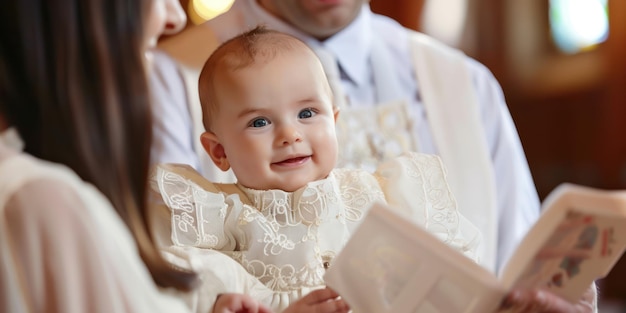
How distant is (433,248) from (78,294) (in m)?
0.25

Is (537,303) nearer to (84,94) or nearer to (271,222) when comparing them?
(271,222)

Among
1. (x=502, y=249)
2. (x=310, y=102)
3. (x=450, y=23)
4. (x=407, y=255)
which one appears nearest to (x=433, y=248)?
(x=407, y=255)

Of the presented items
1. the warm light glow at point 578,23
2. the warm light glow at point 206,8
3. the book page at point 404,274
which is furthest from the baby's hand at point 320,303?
the warm light glow at point 578,23

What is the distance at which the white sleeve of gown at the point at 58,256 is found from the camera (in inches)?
21.4

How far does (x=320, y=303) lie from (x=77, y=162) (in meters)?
0.22

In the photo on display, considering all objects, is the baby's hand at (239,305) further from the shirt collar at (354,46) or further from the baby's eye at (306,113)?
the shirt collar at (354,46)

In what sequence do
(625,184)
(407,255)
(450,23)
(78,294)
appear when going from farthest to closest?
(625,184), (450,23), (407,255), (78,294)

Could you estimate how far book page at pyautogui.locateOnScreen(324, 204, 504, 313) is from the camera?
64 centimetres

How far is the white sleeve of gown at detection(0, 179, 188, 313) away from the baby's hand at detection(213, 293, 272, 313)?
4.3 inches

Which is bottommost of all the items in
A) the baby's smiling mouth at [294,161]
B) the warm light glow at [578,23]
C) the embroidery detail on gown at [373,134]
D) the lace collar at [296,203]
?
the warm light glow at [578,23]

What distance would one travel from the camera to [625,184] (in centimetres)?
258

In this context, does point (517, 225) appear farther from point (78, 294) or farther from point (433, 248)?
point (78, 294)

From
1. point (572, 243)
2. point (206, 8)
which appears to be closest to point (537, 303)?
point (572, 243)

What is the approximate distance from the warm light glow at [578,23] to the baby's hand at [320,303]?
70.4 inches
